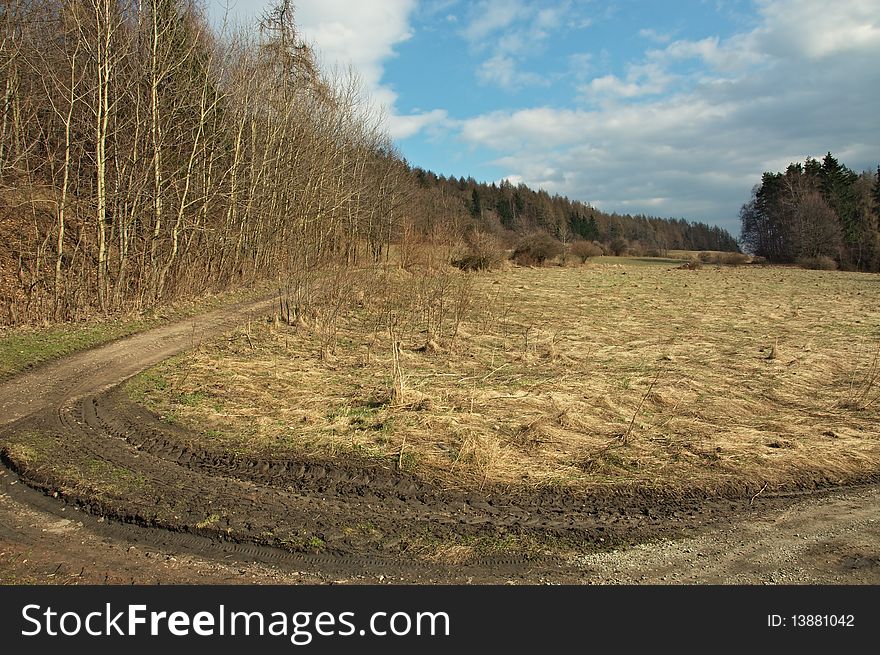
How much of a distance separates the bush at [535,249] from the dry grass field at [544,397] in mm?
27231

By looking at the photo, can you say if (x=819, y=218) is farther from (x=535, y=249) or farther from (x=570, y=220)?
(x=570, y=220)

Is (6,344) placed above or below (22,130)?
below

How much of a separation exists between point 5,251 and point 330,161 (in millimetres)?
14189

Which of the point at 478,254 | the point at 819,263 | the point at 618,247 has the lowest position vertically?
the point at 478,254

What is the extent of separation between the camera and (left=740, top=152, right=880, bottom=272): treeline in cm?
5534

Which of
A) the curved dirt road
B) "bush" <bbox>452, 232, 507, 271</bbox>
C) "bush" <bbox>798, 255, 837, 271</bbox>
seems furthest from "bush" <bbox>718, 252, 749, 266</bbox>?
the curved dirt road

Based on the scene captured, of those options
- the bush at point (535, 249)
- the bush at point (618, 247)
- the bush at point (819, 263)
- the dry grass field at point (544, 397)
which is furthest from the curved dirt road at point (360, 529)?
the bush at point (618, 247)

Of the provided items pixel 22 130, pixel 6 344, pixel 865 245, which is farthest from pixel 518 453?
pixel 865 245

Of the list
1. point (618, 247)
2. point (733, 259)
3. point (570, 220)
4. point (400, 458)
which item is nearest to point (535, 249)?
point (733, 259)

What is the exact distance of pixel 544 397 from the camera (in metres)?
7.80

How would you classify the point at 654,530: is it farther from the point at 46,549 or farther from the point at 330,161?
the point at 330,161

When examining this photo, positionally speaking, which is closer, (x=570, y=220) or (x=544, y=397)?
(x=544, y=397)

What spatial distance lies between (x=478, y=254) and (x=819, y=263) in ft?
123

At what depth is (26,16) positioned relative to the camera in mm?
14055
